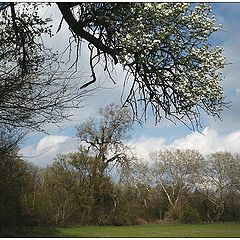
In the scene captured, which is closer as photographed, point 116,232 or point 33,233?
point 33,233

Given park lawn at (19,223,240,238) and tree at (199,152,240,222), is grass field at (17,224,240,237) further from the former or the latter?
tree at (199,152,240,222)

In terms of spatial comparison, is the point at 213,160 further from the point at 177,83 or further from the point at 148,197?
the point at 177,83

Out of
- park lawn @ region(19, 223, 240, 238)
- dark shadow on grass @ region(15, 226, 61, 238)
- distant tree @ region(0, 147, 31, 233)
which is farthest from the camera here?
park lawn @ region(19, 223, 240, 238)

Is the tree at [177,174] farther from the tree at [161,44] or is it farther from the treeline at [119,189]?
the tree at [161,44]

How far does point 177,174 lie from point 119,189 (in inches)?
364

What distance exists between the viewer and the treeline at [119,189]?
29.4m

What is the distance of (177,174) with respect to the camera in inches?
1748

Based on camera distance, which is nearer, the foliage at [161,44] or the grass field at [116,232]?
the foliage at [161,44]

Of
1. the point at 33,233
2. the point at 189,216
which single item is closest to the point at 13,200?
the point at 33,233

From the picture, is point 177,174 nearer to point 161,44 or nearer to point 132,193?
point 132,193

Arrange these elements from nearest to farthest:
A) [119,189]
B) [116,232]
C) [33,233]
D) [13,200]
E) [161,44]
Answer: [161,44] → [33,233] → [13,200] → [116,232] → [119,189]

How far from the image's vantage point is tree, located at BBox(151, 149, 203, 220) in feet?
140

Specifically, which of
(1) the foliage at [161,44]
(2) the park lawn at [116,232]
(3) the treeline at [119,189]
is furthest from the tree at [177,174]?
(1) the foliage at [161,44]


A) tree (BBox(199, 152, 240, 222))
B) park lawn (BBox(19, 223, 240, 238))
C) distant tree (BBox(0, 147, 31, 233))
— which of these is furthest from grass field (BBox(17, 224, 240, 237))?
tree (BBox(199, 152, 240, 222))
